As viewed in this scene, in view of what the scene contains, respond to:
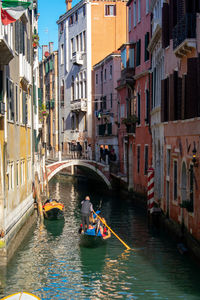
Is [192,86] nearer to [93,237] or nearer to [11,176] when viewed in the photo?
[93,237]

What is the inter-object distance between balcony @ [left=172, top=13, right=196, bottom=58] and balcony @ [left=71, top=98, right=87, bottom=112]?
27.2m

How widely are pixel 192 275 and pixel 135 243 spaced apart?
4.44m

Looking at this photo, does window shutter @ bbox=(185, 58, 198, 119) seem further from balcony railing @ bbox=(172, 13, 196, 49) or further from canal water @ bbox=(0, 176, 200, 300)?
canal water @ bbox=(0, 176, 200, 300)

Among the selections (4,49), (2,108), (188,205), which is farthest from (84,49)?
(4,49)

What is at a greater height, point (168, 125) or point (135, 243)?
point (168, 125)

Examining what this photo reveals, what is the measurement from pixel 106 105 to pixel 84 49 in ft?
21.7

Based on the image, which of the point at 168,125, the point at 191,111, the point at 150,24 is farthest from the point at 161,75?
the point at 191,111

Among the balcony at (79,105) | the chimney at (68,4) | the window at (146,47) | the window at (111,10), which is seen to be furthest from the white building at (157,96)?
the chimney at (68,4)

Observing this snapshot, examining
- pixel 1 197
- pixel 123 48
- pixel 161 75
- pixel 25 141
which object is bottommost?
pixel 1 197

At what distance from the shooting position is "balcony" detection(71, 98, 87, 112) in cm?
4284

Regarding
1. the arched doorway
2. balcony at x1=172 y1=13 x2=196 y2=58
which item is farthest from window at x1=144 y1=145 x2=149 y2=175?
balcony at x1=172 y1=13 x2=196 y2=58

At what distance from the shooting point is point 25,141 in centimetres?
2128

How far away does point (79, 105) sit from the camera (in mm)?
43438

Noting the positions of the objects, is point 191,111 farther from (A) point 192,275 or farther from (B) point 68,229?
(B) point 68,229
